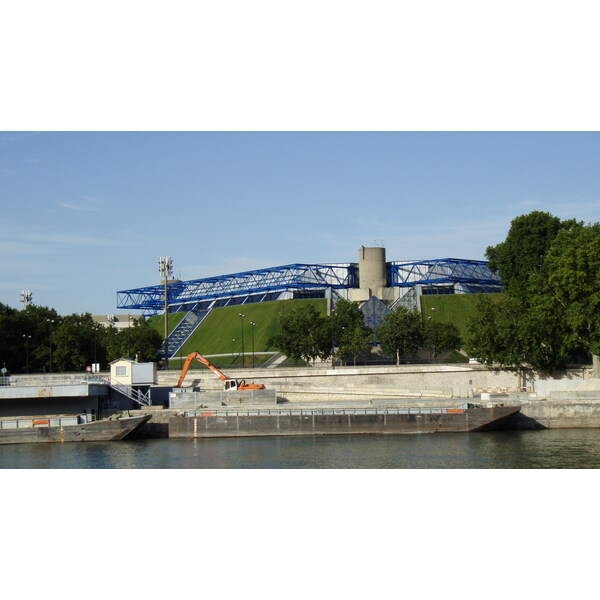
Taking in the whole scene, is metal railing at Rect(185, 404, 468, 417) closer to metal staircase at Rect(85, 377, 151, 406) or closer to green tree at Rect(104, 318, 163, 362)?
metal staircase at Rect(85, 377, 151, 406)

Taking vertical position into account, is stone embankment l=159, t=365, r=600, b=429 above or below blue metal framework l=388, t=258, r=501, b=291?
below

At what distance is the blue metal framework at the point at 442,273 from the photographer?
429ft

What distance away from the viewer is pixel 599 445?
46.4m

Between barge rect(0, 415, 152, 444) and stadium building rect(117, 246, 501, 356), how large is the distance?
67703mm

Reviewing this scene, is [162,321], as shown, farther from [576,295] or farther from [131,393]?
[576,295]

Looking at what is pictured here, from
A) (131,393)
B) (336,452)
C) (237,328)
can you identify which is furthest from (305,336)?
(336,452)

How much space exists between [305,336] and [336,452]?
49282 millimetres

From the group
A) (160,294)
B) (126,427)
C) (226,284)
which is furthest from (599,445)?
(160,294)

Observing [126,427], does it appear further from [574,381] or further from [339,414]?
[574,381]

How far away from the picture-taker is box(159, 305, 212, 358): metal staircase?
129m

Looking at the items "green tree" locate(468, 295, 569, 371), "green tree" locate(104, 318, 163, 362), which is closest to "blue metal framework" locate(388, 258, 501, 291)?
"green tree" locate(104, 318, 163, 362)

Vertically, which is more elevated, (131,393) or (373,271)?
(373,271)

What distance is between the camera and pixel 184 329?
5354 inches

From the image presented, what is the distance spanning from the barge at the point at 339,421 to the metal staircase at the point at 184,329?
65.7 m
